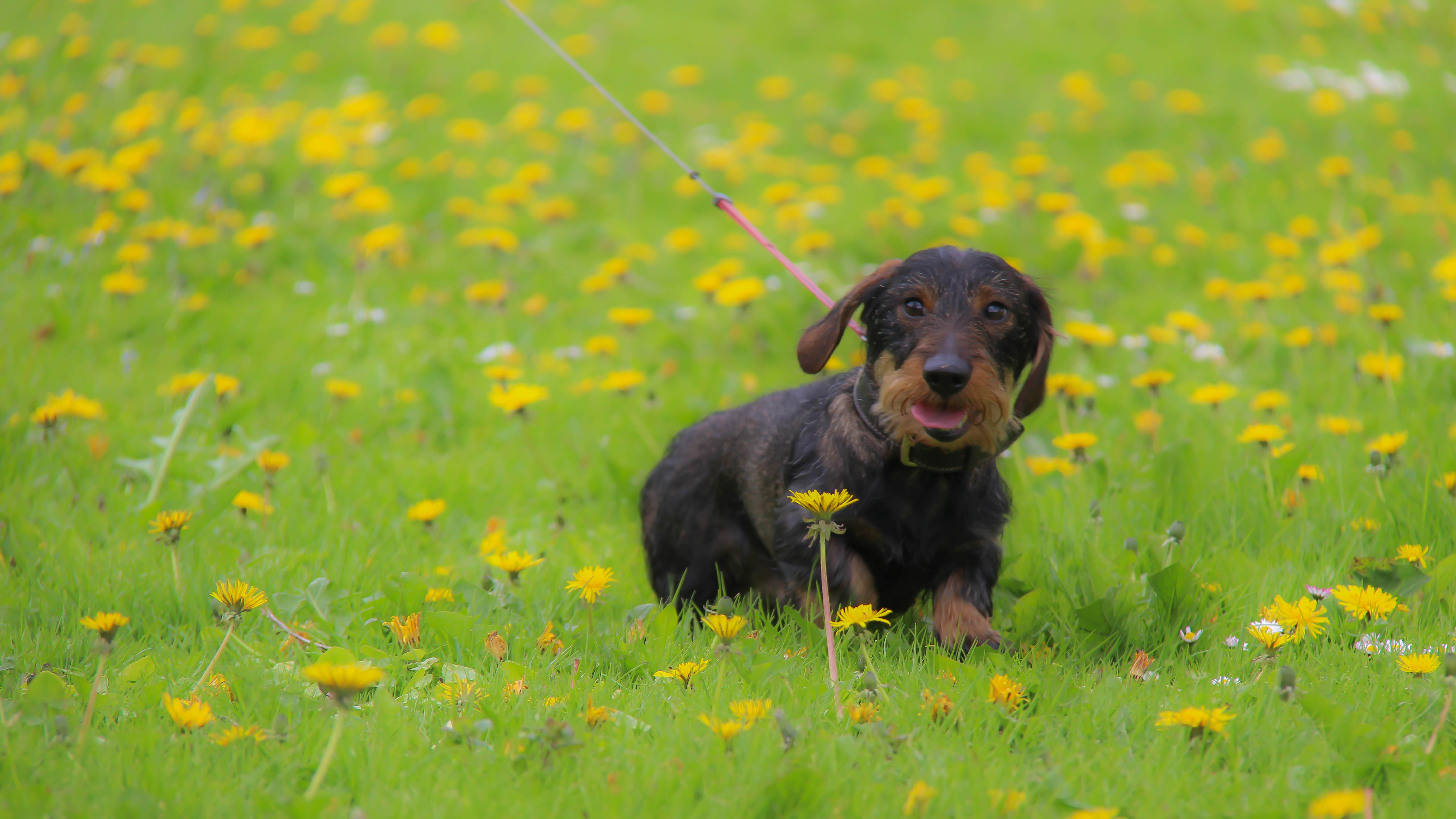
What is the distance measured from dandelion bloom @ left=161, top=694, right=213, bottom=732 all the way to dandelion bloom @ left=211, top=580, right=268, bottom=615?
0.22m

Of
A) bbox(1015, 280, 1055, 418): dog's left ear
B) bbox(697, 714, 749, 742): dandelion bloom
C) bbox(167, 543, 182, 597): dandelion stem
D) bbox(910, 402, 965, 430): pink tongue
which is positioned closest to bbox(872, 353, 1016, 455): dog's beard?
bbox(910, 402, 965, 430): pink tongue

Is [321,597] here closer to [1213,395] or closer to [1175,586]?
[1175,586]

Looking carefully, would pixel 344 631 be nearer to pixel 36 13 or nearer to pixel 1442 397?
pixel 1442 397

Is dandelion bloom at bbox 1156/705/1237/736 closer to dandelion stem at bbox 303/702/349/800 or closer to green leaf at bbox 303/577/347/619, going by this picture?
dandelion stem at bbox 303/702/349/800

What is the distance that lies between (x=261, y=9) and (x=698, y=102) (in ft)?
14.5

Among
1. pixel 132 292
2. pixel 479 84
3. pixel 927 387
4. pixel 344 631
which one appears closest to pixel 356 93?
pixel 479 84

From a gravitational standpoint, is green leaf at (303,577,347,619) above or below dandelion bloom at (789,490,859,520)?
below

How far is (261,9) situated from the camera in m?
10.4

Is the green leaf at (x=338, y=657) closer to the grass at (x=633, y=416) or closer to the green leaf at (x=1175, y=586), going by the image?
the grass at (x=633, y=416)

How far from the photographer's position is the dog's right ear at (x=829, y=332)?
129 inches

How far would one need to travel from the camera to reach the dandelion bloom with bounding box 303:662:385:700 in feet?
6.87

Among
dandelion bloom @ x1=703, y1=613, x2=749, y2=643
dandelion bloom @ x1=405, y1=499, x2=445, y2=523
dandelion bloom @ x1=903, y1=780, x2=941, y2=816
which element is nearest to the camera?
dandelion bloom @ x1=903, y1=780, x2=941, y2=816

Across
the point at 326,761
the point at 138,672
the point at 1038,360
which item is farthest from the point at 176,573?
the point at 1038,360

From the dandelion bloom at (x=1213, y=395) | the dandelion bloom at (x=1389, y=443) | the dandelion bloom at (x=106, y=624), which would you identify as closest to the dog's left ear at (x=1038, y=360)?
the dandelion bloom at (x=1213, y=395)
